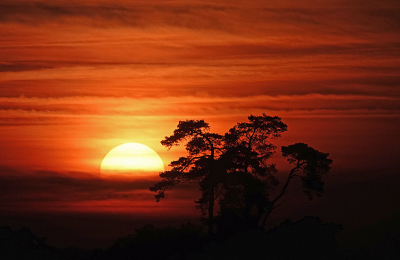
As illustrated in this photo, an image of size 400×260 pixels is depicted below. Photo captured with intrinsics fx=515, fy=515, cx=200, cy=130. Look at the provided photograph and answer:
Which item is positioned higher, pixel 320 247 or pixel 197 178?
pixel 197 178

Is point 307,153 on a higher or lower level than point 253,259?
higher

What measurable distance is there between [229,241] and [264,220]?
9167mm

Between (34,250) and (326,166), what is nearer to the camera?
(34,250)

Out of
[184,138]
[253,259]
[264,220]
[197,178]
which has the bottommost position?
[253,259]

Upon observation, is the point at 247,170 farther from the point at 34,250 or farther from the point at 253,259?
the point at 34,250

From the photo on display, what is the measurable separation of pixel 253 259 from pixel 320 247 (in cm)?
409

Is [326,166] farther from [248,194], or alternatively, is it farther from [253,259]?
[253,259]

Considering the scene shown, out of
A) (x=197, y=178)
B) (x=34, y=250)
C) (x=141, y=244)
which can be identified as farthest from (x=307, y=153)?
(x=34, y=250)

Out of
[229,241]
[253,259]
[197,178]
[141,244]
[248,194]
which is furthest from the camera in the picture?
[197,178]

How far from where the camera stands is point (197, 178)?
146ft

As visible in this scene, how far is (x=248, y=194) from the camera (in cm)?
4153

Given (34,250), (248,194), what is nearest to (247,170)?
(248,194)

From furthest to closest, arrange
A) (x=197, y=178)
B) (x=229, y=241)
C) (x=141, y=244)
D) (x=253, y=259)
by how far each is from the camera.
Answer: (x=197, y=178) → (x=141, y=244) → (x=229, y=241) → (x=253, y=259)

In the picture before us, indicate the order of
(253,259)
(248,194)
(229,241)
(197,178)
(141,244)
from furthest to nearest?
(197,178)
(248,194)
(141,244)
(229,241)
(253,259)
